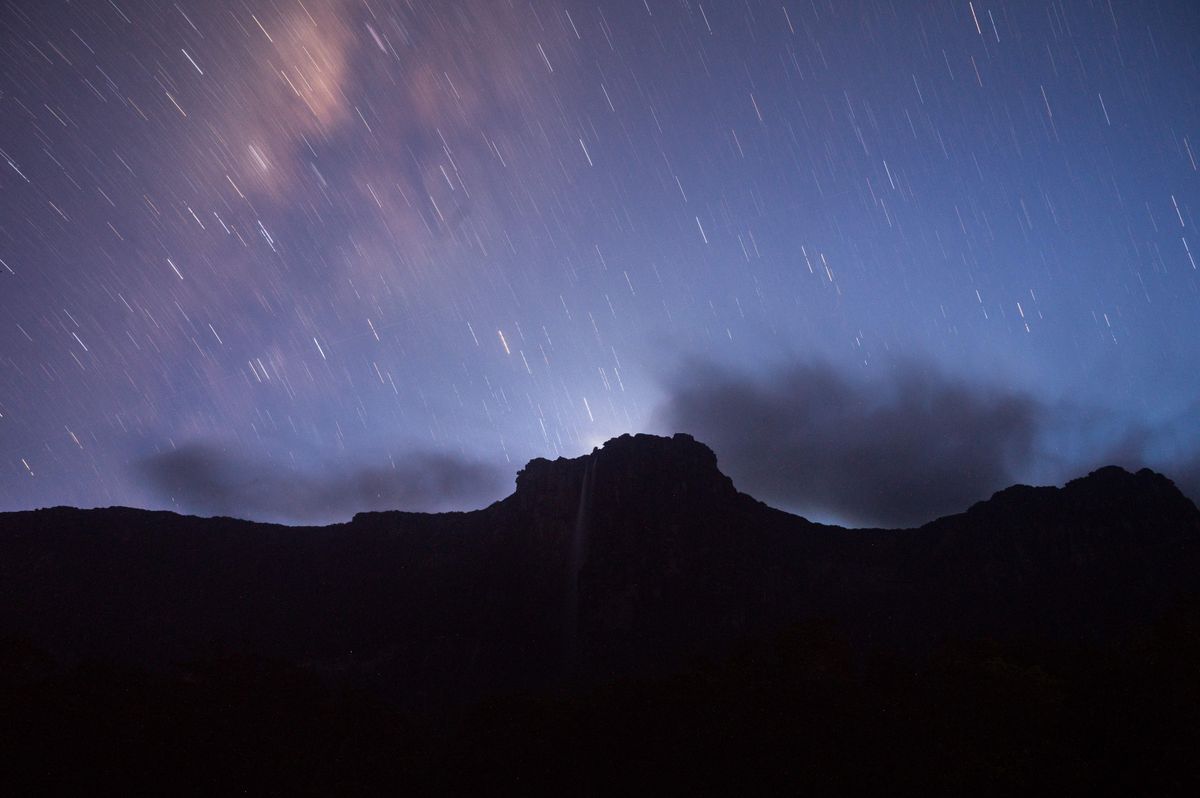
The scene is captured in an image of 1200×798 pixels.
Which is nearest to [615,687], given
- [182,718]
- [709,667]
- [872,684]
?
[709,667]

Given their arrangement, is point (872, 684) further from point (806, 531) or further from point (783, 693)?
point (806, 531)

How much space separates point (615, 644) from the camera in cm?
12331

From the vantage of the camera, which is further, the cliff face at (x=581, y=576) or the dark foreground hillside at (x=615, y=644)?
the cliff face at (x=581, y=576)

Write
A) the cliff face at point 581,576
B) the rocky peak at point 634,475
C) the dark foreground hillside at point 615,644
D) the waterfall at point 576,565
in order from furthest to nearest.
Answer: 1. the rocky peak at point 634,475
2. the waterfall at point 576,565
3. the cliff face at point 581,576
4. the dark foreground hillside at point 615,644

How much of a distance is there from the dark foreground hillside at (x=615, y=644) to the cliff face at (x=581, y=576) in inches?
24.8

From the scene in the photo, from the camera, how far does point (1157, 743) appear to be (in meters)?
15.4

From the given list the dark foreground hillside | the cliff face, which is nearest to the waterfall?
the cliff face

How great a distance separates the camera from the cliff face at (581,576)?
115438mm

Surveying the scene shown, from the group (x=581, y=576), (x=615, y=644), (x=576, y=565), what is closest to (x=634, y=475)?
(x=576, y=565)

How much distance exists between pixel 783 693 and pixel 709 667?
10262mm

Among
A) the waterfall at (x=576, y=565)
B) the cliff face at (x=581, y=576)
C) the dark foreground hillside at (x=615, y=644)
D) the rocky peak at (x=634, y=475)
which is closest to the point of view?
the dark foreground hillside at (x=615, y=644)

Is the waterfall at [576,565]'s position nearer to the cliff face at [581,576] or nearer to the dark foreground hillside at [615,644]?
the cliff face at [581,576]

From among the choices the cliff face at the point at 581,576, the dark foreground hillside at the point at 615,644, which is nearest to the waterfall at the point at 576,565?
the cliff face at the point at 581,576

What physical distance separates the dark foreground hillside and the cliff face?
630mm
